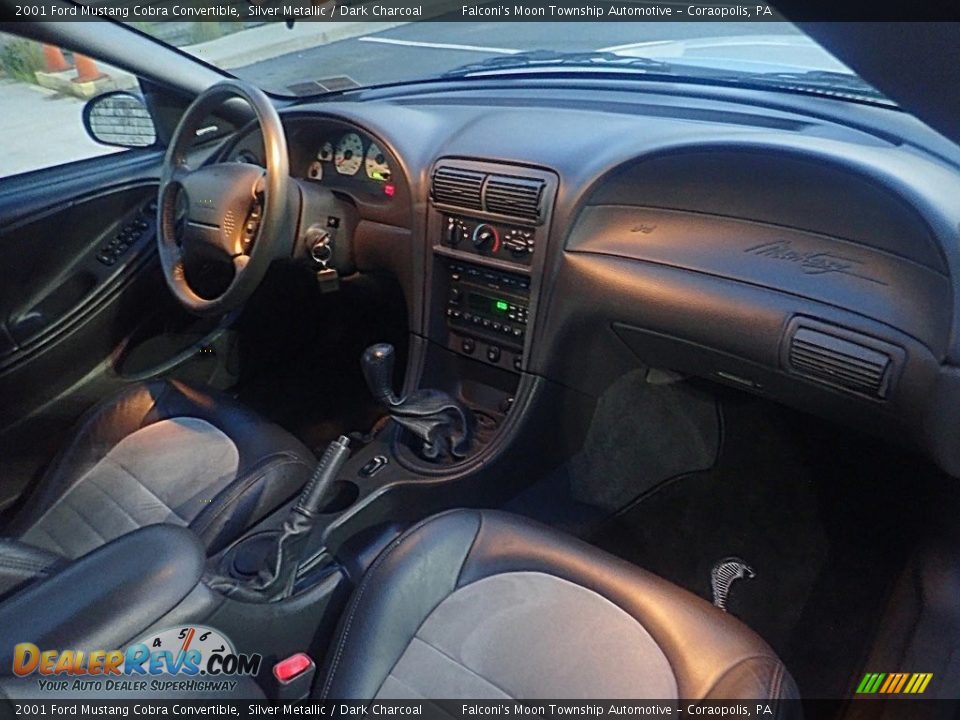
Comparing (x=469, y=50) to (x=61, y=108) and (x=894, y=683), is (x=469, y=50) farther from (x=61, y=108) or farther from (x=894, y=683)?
(x=894, y=683)

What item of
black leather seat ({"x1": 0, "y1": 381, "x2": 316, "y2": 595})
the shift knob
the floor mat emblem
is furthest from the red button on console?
the floor mat emblem

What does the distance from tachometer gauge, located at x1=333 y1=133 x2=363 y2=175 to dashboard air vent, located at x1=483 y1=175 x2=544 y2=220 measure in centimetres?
47

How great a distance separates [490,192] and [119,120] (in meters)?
1.16

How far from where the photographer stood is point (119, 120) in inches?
91.6

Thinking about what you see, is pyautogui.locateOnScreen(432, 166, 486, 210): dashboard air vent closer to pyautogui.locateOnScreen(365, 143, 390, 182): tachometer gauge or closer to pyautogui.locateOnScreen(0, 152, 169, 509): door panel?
pyautogui.locateOnScreen(365, 143, 390, 182): tachometer gauge

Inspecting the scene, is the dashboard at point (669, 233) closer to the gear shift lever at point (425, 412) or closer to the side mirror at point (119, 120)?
the gear shift lever at point (425, 412)

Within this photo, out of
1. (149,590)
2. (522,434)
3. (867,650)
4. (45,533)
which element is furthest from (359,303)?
(867,650)

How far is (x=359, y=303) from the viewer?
2439 millimetres

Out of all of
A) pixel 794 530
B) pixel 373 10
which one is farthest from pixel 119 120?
pixel 794 530

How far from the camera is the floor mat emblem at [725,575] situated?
1.97 metres

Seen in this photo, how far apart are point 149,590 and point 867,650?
1.36 metres

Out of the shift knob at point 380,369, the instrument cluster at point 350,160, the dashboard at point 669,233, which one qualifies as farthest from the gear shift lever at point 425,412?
the instrument cluster at point 350,160

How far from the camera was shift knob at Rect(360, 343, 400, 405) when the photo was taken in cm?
185

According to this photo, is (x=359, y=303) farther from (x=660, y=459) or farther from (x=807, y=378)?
(x=807, y=378)
